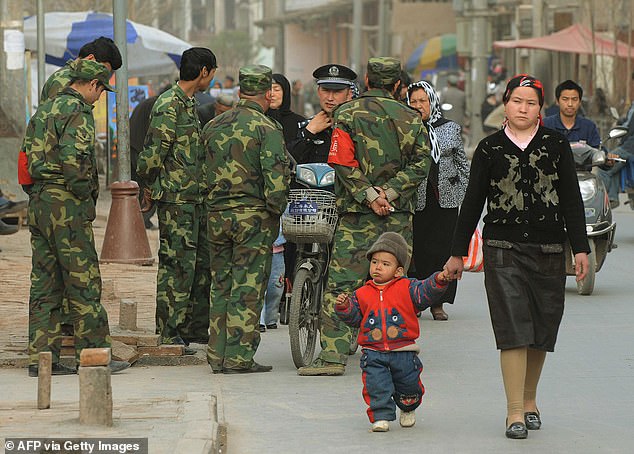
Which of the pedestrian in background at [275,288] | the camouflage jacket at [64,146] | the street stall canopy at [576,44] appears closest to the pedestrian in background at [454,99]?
the street stall canopy at [576,44]

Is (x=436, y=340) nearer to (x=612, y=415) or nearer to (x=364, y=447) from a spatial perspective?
(x=612, y=415)

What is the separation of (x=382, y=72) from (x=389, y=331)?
7.11 ft

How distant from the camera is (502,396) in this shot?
8.74 metres

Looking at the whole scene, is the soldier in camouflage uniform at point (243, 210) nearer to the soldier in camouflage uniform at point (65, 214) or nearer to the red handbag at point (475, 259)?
the soldier in camouflage uniform at point (65, 214)

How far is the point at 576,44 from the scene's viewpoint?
121 ft

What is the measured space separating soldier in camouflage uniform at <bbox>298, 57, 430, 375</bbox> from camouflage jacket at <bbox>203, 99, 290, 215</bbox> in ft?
1.12

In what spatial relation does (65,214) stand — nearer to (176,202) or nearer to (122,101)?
(176,202)

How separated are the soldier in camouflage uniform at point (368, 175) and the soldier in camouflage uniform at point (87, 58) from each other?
4.82 ft

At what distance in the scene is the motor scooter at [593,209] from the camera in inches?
522

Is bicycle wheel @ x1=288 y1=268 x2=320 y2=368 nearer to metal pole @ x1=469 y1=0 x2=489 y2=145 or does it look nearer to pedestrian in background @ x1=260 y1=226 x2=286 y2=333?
pedestrian in background @ x1=260 y1=226 x2=286 y2=333

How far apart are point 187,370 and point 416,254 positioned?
8.71 feet

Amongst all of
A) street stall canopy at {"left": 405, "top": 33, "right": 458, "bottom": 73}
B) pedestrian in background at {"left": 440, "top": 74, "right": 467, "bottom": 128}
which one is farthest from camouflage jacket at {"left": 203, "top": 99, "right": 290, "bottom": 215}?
street stall canopy at {"left": 405, "top": 33, "right": 458, "bottom": 73}

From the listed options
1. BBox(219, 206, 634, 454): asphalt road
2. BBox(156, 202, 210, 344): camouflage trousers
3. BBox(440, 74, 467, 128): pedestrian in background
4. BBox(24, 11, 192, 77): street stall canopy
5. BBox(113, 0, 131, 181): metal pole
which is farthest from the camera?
BBox(440, 74, 467, 128): pedestrian in background

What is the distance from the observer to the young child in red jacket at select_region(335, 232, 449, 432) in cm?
764
